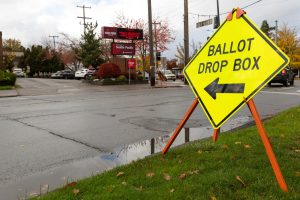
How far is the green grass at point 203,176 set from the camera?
3.80 meters

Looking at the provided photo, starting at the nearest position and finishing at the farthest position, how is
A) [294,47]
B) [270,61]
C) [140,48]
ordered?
[270,61], [140,48], [294,47]

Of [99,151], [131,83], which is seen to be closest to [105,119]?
[99,151]

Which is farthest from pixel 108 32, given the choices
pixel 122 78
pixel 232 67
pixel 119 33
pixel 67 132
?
pixel 232 67

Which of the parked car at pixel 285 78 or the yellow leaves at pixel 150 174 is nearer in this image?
the yellow leaves at pixel 150 174

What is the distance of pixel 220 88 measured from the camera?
15.3 ft

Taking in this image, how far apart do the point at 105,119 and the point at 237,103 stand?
244 inches

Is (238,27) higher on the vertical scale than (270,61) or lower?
higher

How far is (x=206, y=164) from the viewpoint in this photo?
4812 millimetres

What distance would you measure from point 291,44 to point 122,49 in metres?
32.9

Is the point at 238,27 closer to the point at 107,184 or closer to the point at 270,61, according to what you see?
the point at 270,61

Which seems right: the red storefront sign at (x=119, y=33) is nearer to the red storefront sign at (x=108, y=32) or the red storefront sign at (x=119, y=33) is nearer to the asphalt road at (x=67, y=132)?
the red storefront sign at (x=108, y=32)

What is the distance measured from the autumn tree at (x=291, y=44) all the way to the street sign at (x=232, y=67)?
5105 centimetres

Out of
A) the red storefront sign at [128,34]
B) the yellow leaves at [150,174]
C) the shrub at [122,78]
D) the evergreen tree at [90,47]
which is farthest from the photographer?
the evergreen tree at [90,47]

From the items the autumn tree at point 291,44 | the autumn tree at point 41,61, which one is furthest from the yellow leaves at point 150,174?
the autumn tree at point 41,61
